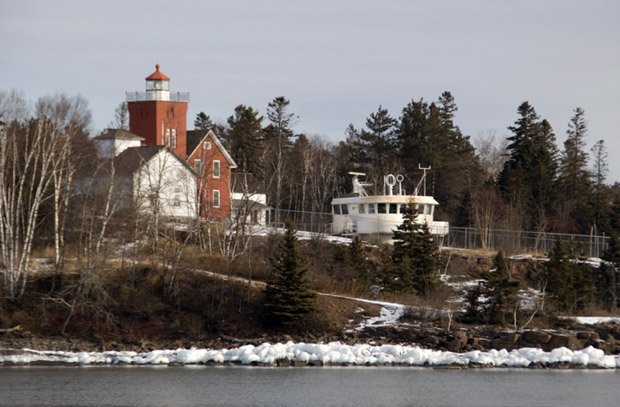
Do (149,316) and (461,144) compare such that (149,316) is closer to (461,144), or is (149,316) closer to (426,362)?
(426,362)

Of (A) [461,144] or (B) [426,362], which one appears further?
(A) [461,144]

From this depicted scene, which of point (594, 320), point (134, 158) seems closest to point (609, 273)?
point (594, 320)

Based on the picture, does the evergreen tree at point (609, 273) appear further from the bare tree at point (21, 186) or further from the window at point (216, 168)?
the bare tree at point (21, 186)

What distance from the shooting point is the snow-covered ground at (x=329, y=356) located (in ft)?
134

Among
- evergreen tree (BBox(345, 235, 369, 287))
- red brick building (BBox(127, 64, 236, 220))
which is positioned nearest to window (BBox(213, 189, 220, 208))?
red brick building (BBox(127, 64, 236, 220))

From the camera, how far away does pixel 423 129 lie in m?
85.4

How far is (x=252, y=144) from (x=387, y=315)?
39.7 meters

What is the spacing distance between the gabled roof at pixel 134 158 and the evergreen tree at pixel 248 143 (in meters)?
16.6

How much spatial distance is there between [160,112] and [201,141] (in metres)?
3.62

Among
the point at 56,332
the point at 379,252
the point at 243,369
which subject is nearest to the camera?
the point at 243,369

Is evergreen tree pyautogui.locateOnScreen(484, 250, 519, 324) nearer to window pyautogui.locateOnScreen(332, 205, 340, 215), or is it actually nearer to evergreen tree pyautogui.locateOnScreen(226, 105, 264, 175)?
window pyautogui.locateOnScreen(332, 205, 340, 215)

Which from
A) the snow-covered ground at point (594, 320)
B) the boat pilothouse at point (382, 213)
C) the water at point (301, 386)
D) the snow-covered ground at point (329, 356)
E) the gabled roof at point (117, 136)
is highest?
the gabled roof at point (117, 136)

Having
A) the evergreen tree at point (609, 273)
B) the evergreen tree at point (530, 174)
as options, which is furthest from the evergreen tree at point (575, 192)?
the evergreen tree at point (609, 273)

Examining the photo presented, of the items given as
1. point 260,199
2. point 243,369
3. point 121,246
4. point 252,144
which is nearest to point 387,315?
point 243,369
